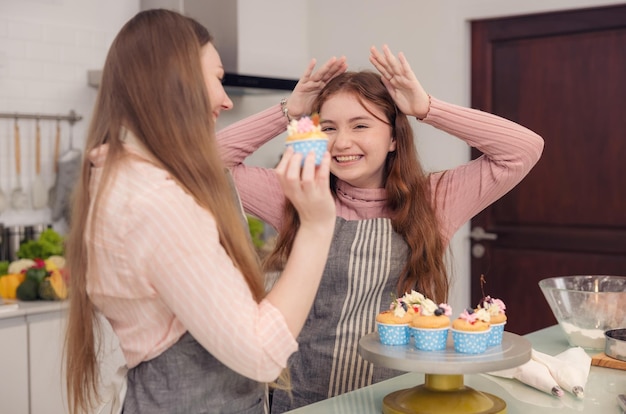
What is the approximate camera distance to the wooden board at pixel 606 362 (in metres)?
1.82

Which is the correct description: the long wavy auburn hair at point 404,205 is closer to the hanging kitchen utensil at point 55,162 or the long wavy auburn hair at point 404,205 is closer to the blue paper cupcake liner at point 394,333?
the blue paper cupcake liner at point 394,333

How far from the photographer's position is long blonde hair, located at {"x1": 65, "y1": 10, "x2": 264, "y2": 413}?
126cm

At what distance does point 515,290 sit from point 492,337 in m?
2.91

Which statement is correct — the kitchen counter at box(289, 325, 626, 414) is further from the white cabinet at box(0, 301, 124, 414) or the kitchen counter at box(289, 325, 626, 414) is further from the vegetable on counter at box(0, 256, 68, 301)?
the vegetable on counter at box(0, 256, 68, 301)

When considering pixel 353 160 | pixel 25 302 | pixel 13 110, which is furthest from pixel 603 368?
pixel 13 110

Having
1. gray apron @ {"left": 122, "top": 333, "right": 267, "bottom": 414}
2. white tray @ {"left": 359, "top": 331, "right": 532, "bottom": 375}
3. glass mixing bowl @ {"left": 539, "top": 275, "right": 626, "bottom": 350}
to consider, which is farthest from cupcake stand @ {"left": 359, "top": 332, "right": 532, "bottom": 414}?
glass mixing bowl @ {"left": 539, "top": 275, "right": 626, "bottom": 350}

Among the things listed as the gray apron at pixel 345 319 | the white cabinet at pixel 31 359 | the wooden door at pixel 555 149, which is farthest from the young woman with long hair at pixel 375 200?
the wooden door at pixel 555 149

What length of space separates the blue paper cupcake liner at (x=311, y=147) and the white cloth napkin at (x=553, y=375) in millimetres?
664

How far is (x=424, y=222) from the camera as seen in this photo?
6.47 ft

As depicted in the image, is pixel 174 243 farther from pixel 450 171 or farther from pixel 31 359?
pixel 31 359

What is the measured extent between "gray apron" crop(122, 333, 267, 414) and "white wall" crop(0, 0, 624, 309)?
260 cm

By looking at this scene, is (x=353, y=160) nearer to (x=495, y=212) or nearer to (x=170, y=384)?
(x=170, y=384)

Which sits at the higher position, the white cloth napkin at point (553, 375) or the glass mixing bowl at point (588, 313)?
the glass mixing bowl at point (588, 313)

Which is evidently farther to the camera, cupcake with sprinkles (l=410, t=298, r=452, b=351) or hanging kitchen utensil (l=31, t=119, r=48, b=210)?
hanging kitchen utensil (l=31, t=119, r=48, b=210)
